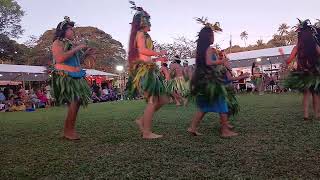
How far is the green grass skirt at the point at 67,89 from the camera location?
16.1 feet

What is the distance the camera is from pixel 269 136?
4555 millimetres

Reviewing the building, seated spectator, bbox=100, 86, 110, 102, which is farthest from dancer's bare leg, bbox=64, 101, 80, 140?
the building

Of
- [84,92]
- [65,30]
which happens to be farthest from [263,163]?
[65,30]

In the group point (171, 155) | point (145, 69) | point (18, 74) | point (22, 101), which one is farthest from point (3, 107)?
point (171, 155)

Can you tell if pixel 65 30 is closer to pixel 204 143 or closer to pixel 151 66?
pixel 151 66

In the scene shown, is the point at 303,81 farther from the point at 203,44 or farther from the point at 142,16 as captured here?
the point at 142,16

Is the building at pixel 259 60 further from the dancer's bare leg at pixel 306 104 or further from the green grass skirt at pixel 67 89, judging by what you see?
the green grass skirt at pixel 67 89

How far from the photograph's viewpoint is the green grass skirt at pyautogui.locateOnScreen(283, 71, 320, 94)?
6105mm

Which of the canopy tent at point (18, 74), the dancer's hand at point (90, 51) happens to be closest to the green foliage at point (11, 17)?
the canopy tent at point (18, 74)

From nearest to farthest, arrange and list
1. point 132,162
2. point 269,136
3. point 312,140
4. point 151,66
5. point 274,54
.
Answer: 1. point 132,162
2. point 312,140
3. point 269,136
4. point 151,66
5. point 274,54

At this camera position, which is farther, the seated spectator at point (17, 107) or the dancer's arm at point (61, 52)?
the seated spectator at point (17, 107)

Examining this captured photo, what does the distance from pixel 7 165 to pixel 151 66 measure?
212cm

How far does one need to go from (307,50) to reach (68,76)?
375 centimetres

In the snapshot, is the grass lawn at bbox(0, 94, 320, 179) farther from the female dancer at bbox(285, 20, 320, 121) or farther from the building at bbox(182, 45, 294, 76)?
Result: the building at bbox(182, 45, 294, 76)
